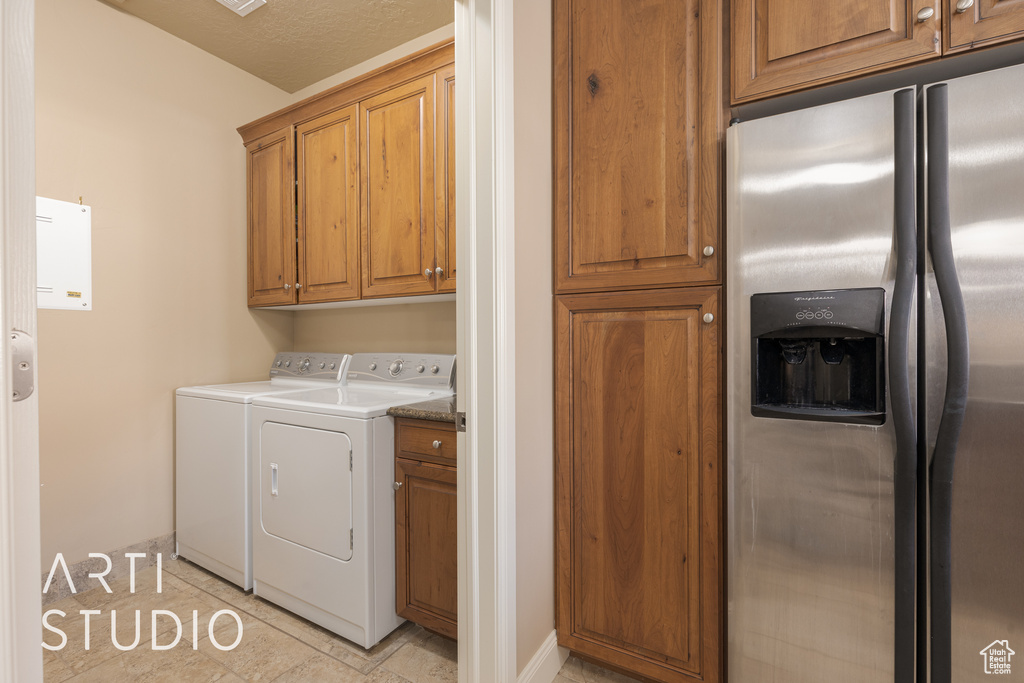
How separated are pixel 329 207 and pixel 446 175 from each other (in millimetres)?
810

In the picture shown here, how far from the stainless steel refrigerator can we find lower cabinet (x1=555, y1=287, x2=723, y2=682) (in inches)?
3.1

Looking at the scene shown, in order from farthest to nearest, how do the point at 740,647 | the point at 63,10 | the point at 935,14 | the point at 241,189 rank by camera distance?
1. the point at 241,189
2. the point at 63,10
3. the point at 740,647
4. the point at 935,14

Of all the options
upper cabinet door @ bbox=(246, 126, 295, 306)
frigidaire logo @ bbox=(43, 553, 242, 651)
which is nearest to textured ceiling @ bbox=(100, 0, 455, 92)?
upper cabinet door @ bbox=(246, 126, 295, 306)

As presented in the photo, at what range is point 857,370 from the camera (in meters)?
1.15

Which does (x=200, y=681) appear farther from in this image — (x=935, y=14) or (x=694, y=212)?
(x=935, y=14)

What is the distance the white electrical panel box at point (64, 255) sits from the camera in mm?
2047

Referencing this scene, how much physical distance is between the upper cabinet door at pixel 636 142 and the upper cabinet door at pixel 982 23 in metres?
0.49

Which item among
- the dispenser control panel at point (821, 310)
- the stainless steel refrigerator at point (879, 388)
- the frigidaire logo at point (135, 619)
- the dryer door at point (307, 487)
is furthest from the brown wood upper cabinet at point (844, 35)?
the frigidaire logo at point (135, 619)

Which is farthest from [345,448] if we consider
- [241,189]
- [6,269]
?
[241,189]

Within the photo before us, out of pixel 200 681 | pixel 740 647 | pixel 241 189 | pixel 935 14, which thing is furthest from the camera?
pixel 241 189

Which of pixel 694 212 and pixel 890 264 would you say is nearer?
pixel 890 264

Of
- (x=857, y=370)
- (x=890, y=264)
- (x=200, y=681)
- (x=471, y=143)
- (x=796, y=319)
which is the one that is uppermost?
(x=471, y=143)

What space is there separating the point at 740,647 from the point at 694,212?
1.19m

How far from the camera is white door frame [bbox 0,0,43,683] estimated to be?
1.73 feet
